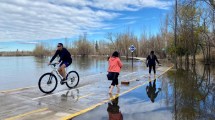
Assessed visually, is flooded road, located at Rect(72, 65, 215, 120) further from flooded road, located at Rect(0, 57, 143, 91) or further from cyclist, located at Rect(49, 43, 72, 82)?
flooded road, located at Rect(0, 57, 143, 91)

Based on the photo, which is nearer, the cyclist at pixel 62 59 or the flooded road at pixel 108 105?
the flooded road at pixel 108 105

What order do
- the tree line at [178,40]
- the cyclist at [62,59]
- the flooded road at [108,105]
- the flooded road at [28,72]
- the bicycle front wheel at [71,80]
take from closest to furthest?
the flooded road at [108,105]
the cyclist at [62,59]
the bicycle front wheel at [71,80]
the flooded road at [28,72]
the tree line at [178,40]

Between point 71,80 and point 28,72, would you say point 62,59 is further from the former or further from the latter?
point 28,72

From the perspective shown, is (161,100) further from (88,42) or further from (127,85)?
(88,42)

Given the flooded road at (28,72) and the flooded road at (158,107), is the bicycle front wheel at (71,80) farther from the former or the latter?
the flooded road at (28,72)

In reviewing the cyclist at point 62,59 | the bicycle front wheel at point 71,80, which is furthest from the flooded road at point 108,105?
the bicycle front wheel at point 71,80

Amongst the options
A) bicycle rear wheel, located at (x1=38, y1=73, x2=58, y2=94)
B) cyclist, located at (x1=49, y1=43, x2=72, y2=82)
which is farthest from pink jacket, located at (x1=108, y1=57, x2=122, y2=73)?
bicycle rear wheel, located at (x1=38, y1=73, x2=58, y2=94)

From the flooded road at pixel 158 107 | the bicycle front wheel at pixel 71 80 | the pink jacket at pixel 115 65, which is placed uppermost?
the pink jacket at pixel 115 65

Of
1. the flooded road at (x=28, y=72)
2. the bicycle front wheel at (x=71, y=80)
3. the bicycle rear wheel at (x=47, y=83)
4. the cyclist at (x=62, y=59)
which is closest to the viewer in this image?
the bicycle rear wheel at (x=47, y=83)

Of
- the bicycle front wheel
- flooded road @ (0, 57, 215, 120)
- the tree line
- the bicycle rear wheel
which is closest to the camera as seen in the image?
flooded road @ (0, 57, 215, 120)

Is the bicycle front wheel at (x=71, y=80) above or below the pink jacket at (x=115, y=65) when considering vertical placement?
below

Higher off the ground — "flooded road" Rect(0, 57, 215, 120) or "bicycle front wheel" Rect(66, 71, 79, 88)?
"bicycle front wheel" Rect(66, 71, 79, 88)

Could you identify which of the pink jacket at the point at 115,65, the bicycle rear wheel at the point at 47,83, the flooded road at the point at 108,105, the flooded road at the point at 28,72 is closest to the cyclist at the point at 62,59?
the bicycle rear wheel at the point at 47,83

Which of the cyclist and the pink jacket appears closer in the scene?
the pink jacket
